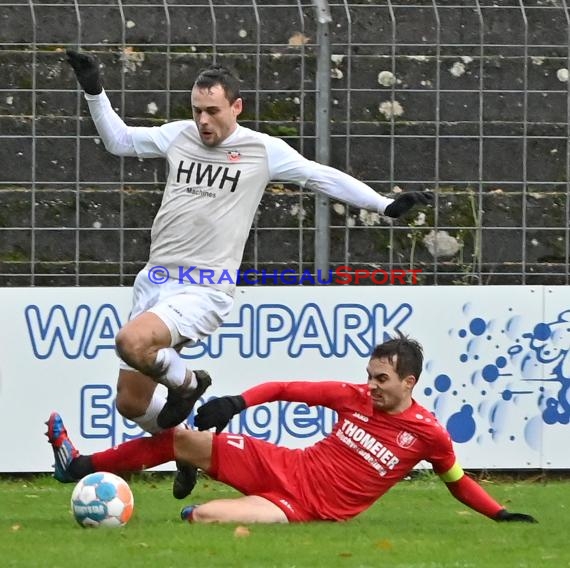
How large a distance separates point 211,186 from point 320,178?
0.56 m

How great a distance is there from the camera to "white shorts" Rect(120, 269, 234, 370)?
772cm

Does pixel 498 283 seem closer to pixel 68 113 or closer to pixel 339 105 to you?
pixel 339 105

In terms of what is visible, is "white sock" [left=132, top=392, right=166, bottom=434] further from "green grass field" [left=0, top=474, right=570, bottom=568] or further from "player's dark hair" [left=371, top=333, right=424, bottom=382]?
"player's dark hair" [left=371, top=333, right=424, bottom=382]

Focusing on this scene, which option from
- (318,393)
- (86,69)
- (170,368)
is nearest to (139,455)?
(170,368)

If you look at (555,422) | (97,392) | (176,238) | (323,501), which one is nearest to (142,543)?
(323,501)

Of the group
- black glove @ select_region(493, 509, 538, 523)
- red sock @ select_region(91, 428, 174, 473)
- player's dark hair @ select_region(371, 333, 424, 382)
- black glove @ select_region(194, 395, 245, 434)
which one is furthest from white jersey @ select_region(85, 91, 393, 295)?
black glove @ select_region(493, 509, 538, 523)

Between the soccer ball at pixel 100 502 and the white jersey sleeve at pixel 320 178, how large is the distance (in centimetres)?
183

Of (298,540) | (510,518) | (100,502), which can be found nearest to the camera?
(298,540)

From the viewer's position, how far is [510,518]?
7.67m

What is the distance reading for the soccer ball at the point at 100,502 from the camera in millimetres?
7324

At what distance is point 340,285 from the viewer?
10.4 meters

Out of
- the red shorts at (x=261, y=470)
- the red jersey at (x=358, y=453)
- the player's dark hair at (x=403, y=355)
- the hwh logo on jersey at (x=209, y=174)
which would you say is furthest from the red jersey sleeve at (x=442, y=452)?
the hwh logo on jersey at (x=209, y=174)

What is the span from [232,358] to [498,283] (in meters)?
1.93

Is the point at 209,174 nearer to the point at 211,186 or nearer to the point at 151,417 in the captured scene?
the point at 211,186
